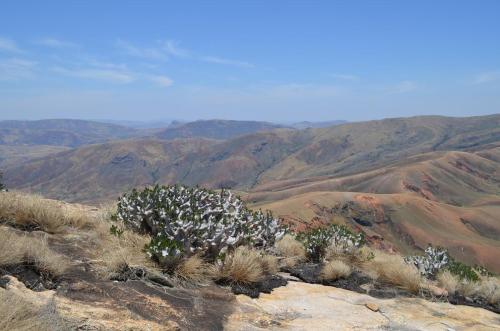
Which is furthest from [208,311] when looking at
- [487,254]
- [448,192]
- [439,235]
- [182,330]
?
[448,192]

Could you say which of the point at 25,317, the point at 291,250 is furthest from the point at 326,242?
the point at 25,317

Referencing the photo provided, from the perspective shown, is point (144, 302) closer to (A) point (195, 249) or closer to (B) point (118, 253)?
(B) point (118, 253)

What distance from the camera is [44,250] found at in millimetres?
6719

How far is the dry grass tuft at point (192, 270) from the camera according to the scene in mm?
7682

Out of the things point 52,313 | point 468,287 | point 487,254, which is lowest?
point 487,254

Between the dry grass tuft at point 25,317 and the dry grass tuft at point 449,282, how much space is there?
802cm

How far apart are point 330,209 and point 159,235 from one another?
292ft

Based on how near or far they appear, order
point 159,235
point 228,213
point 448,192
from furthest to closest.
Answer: point 448,192, point 228,213, point 159,235

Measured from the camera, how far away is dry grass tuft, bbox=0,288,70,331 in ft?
12.9

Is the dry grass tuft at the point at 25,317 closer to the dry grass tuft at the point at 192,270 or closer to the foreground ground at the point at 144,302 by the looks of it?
the foreground ground at the point at 144,302

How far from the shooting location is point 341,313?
757 cm

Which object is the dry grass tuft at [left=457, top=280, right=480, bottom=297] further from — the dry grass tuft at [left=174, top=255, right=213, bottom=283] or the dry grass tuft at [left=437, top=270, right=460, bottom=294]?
the dry grass tuft at [left=174, top=255, right=213, bottom=283]

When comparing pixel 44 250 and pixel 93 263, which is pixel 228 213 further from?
pixel 44 250

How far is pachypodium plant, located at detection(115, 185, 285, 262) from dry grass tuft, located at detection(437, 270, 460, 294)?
3.69 metres
